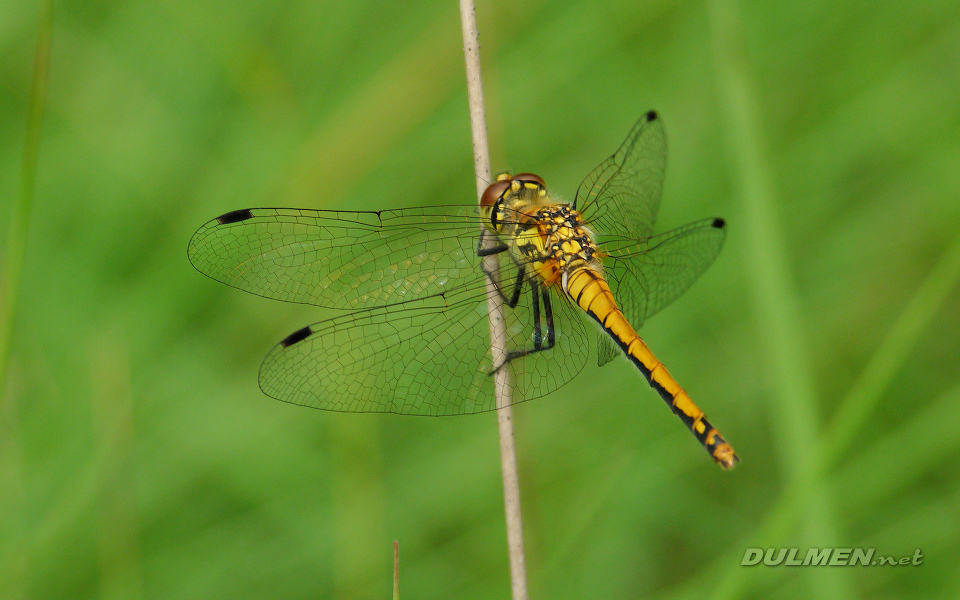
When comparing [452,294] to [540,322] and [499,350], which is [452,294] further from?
[540,322]

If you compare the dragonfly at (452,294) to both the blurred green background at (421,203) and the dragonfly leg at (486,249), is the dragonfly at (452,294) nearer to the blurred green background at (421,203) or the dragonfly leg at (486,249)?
the dragonfly leg at (486,249)

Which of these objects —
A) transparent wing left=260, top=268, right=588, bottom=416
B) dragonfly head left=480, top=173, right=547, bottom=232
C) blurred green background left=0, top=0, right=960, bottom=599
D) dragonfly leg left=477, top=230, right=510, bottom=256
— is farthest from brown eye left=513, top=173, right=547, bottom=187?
blurred green background left=0, top=0, right=960, bottom=599

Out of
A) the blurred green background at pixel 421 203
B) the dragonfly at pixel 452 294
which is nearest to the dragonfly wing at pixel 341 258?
the dragonfly at pixel 452 294

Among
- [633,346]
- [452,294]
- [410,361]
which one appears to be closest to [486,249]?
[452,294]

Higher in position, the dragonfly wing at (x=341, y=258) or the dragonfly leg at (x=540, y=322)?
the dragonfly wing at (x=341, y=258)

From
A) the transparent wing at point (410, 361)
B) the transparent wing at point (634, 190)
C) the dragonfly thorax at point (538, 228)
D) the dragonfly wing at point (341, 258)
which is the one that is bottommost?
the transparent wing at point (410, 361)
